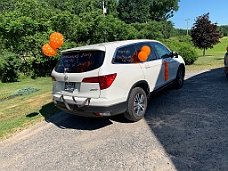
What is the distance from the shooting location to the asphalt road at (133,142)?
281 cm

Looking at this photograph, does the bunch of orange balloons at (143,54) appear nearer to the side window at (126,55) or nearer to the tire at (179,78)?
the side window at (126,55)

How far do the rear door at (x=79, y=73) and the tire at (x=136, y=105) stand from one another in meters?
0.80

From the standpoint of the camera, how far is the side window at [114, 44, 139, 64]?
12.8ft

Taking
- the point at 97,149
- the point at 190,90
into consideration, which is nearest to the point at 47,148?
the point at 97,149

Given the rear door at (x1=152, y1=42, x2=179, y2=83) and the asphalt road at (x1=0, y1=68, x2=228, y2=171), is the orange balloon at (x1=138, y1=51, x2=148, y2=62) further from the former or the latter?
the asphalt road at (x1=0, y1=68, x2=228, y2=171)

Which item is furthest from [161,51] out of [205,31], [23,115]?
[205,31]

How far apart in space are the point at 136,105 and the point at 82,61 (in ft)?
4.93

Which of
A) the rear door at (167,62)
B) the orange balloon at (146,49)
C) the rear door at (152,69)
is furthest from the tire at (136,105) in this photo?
the rear door at (167,62)

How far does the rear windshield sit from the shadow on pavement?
174 cm

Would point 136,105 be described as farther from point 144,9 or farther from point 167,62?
point 144,9

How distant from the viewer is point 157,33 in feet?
63.4

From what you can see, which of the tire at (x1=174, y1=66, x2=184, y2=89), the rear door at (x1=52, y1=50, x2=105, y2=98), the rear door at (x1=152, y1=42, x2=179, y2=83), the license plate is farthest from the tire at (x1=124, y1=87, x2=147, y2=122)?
the tire at (x1=174, y1=66, x2=184, y2=89)

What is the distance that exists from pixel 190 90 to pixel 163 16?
180 ft

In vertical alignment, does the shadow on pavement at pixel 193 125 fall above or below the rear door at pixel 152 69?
below
